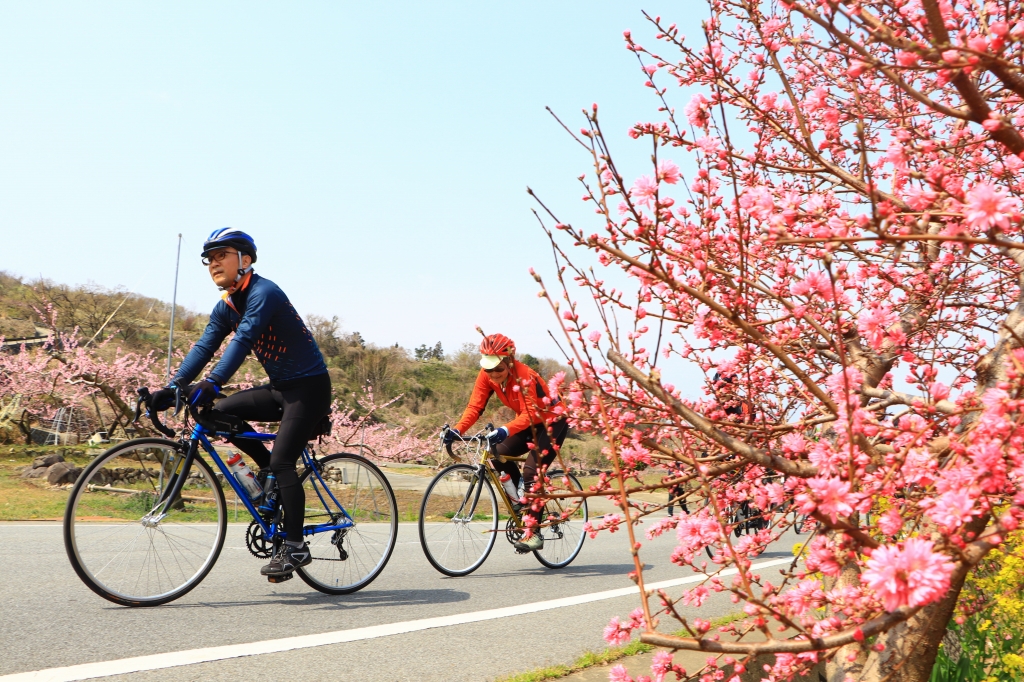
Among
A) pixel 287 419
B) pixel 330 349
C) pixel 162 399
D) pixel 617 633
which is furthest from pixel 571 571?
pixel 330 349

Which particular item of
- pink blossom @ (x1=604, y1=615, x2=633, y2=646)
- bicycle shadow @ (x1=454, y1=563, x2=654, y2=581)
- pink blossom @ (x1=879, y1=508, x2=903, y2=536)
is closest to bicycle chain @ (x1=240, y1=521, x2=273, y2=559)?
bicycle shadow @ (x1=454, y1=563, x2=654, y2=581)

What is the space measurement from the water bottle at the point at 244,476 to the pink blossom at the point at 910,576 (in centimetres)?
424

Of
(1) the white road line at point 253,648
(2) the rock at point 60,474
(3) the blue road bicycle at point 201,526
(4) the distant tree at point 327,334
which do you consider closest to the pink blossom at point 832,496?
(1) the white road line at point 253,648

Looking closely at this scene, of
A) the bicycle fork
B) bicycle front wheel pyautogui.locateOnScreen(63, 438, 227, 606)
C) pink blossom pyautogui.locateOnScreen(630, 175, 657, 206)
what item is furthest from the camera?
the bicycle fork

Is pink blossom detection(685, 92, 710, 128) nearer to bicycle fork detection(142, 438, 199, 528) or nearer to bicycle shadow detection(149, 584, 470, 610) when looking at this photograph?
bicycle fork detection(142, 438, 199, 528)

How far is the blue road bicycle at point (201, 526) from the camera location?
4309 millimetres

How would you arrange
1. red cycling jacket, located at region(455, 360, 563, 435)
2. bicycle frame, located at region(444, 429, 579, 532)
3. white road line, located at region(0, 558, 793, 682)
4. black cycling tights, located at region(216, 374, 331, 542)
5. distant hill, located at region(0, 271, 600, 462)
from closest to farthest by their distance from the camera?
white road line, located at region(0, 558, 793, 682) < black cycling tights, located at region(216, 374, 331, 542) < red cycling jacket, located at region(455, 360, 563, 435) < bicycle frame, located at region(444, 429, 579, 532) < distant hill, located at region(0, 271, 600, 462)

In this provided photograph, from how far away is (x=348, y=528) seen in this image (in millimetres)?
5391

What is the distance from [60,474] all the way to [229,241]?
11329 mm

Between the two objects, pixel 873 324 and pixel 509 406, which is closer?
pixel 873 324

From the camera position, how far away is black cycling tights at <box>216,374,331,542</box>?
479cm

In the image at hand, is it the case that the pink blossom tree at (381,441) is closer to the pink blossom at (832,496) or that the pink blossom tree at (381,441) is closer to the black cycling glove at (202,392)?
the black cycling glove at (202,392)

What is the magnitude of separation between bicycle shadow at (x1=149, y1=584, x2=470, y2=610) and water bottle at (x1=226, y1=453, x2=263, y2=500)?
25.9 inches

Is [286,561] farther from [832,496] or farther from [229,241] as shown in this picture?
[832,496]
